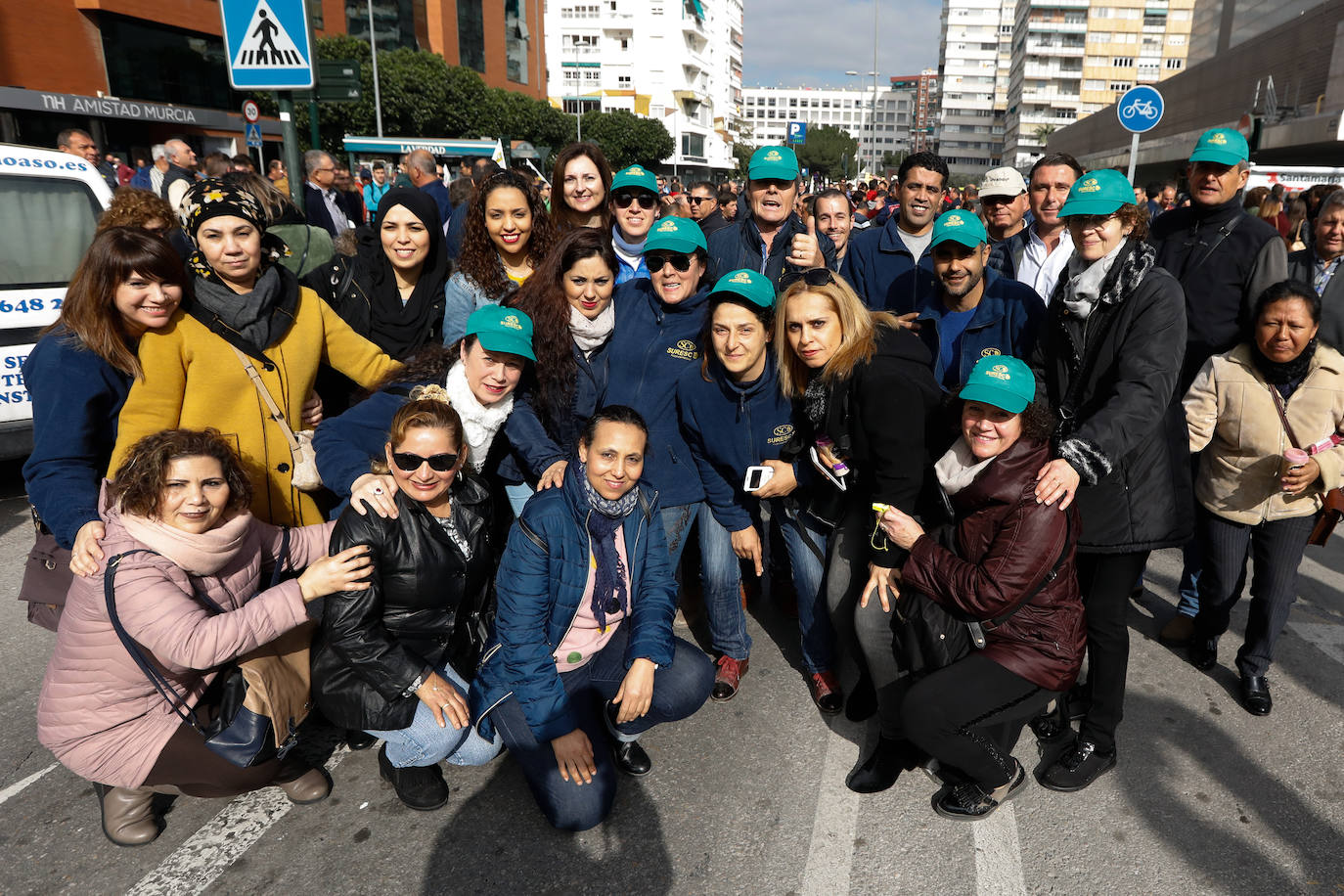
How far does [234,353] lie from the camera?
3.09 metres

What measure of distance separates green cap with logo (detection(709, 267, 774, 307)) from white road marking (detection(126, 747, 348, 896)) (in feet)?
8.62

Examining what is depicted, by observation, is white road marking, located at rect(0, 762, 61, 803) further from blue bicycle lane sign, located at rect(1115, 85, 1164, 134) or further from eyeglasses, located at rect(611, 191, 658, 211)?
blue bicycle lane sign, located at rect(1115, 85, 1164, 134)

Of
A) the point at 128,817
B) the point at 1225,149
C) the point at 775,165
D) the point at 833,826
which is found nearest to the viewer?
the point at 128,817

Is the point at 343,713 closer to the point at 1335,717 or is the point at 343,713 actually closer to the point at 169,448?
the point at 169,448

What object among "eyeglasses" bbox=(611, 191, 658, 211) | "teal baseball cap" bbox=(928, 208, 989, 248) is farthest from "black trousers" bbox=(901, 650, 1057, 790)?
"eyeglasses" bbox=(611, 191, 658, 211)

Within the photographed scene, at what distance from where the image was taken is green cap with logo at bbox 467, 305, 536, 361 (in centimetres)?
316

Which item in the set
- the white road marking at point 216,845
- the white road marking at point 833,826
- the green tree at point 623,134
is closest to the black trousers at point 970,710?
the white road marking at point 833,826

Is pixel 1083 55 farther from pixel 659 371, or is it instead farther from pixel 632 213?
pixel 659 371

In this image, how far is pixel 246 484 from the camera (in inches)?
109

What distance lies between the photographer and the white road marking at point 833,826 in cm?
258

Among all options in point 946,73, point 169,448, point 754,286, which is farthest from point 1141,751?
point 946,73

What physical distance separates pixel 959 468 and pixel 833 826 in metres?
1.37

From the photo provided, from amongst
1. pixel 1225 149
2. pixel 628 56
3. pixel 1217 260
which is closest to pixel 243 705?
pixel 1217 260

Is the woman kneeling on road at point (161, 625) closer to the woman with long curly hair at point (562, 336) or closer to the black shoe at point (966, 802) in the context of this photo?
the woman with long curly hair at point (562, 336)
